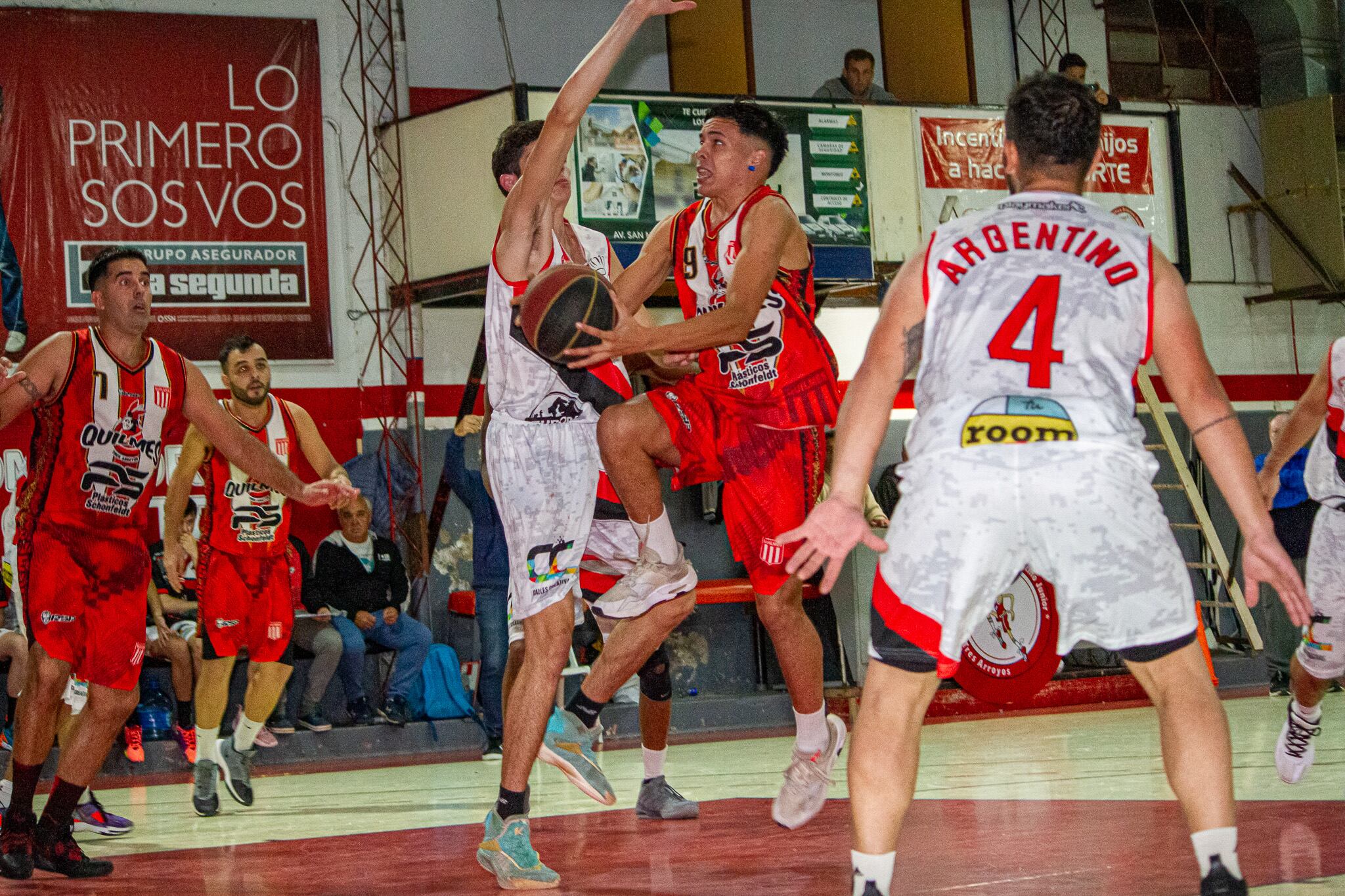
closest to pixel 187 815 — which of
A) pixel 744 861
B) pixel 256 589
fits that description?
pixel 256 589

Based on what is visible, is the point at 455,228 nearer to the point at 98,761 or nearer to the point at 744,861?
the point at 98,761

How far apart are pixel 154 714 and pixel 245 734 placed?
2863mm

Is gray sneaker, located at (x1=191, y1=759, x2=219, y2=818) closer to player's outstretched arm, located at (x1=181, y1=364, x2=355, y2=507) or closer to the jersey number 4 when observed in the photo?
player's outstretched arm, located at (x1=181, y1=364, x2=355, y2=507)

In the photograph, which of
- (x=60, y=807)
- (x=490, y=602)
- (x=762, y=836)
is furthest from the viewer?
(x=490, y=602)

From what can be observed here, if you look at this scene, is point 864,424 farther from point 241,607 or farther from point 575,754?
point 241,607

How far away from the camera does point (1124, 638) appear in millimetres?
3006

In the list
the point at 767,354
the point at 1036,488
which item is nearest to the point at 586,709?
the point at 767,354

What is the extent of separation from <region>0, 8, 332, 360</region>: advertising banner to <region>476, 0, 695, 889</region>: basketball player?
287 inches

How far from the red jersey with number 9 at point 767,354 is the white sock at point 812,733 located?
106cm

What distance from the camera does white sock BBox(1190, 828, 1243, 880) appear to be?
2.91 metres

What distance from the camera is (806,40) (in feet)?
45.4

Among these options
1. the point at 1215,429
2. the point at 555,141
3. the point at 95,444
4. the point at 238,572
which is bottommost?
the point at 238,572

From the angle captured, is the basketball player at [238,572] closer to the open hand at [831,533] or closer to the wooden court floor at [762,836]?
the wooden court floor at [762,836]

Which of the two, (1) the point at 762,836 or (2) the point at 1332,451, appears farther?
(2) the point at 1332,451
